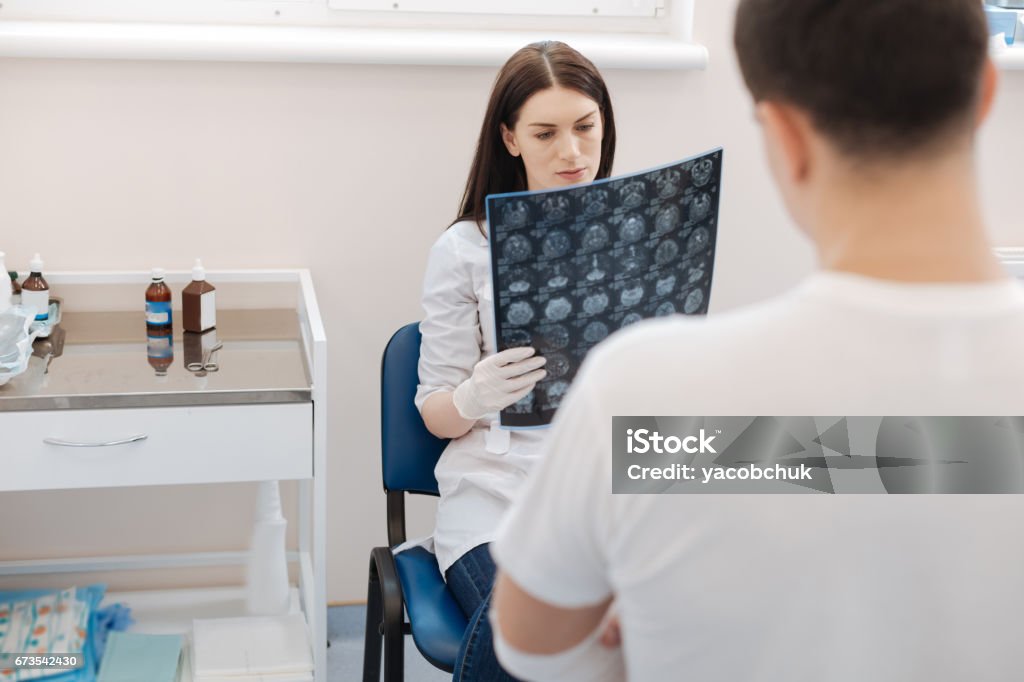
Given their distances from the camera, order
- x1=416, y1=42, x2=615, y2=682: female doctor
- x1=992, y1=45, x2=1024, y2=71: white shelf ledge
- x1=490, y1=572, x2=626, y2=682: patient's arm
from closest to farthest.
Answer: x1=490, y1=572, x2=626, y2=682: patient's arm
x1=416, y1=42, x2=615, y2=682: female doctor
x1=992, y1=45, x2=1024, y2=71: white shelf ledge

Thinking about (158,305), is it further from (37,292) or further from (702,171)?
(702,171)

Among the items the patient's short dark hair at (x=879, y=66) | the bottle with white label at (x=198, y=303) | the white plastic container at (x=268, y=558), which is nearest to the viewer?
the patient's short dark hair at (x=879, y=66)

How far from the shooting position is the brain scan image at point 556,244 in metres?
1.37

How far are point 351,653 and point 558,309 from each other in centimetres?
114

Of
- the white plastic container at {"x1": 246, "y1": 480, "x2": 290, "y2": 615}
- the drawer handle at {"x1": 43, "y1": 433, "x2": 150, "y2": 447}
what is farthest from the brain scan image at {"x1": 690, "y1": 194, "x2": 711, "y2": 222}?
the white plastic container at {"x1": 246, "y1": 480, "x2": 290, "y2": 615}

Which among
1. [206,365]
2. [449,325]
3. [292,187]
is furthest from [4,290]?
[449,325]

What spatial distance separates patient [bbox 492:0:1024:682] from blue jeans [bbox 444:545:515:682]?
73 centimetres

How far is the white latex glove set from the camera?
1.49 metres

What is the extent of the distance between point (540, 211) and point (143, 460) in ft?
2.62

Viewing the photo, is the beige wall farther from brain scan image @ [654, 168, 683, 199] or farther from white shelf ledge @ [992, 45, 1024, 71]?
brain scan image @ [654, 168, 683, 199]

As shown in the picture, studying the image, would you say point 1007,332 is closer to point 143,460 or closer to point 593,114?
point 593,114

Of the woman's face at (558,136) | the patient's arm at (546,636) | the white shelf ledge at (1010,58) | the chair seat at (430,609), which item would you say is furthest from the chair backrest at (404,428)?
the white shelf ledge at (1010,58)

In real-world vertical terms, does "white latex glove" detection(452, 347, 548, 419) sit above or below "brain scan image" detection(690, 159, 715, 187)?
below

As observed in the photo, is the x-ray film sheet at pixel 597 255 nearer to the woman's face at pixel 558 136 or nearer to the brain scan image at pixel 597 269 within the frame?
the brain scan image at pixel 597 269
